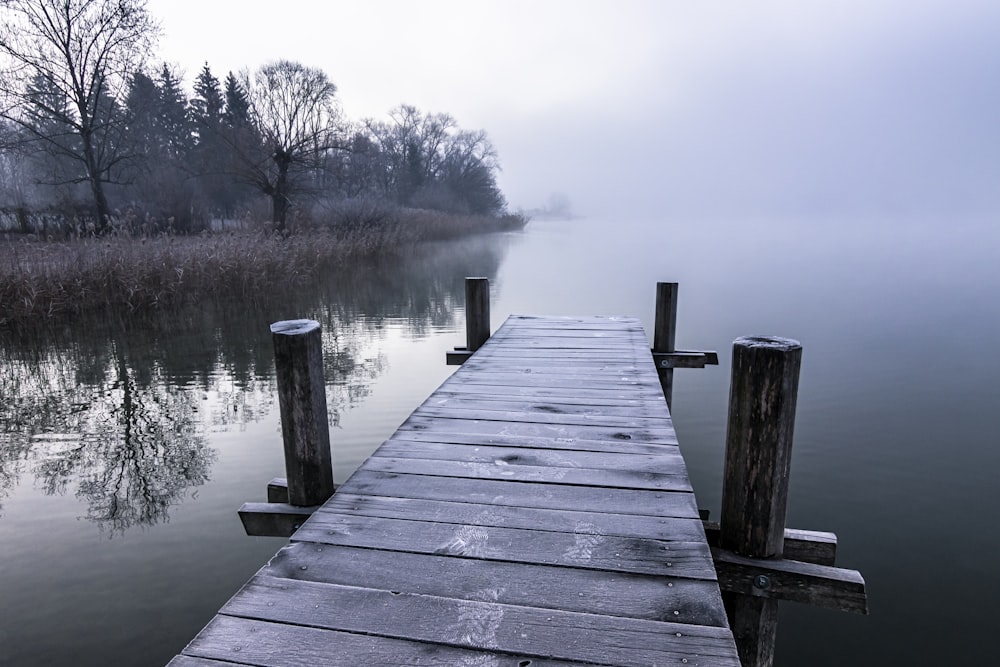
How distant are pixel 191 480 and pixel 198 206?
2965 cm

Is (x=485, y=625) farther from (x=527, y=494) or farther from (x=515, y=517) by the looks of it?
(x=527, y=494)

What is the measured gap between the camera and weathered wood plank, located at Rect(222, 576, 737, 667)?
1646 mm

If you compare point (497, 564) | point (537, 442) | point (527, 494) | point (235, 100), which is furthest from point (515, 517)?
point (235, 100)

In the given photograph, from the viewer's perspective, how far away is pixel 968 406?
7.75 meters

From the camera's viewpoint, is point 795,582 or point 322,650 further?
point 795,582

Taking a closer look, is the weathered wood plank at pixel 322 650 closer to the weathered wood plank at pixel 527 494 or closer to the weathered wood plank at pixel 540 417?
the weathered wood plank at pixel 527 494

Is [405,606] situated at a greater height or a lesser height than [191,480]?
greater

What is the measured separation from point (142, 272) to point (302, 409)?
36.0 ft

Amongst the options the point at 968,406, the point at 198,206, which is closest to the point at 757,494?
the point at 968,406

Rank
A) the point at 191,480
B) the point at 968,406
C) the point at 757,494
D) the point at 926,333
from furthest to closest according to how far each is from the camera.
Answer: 1. the point at 926,333
2. the point at 968,406
3. the point at 191,480
4. the point at 757,494

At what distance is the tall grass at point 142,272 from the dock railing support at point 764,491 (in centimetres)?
1202

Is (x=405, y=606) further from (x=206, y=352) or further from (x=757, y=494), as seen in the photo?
(x=206, y=352)

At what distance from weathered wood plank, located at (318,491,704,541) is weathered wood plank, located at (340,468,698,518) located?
44 mm

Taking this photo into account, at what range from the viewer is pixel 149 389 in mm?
7883
